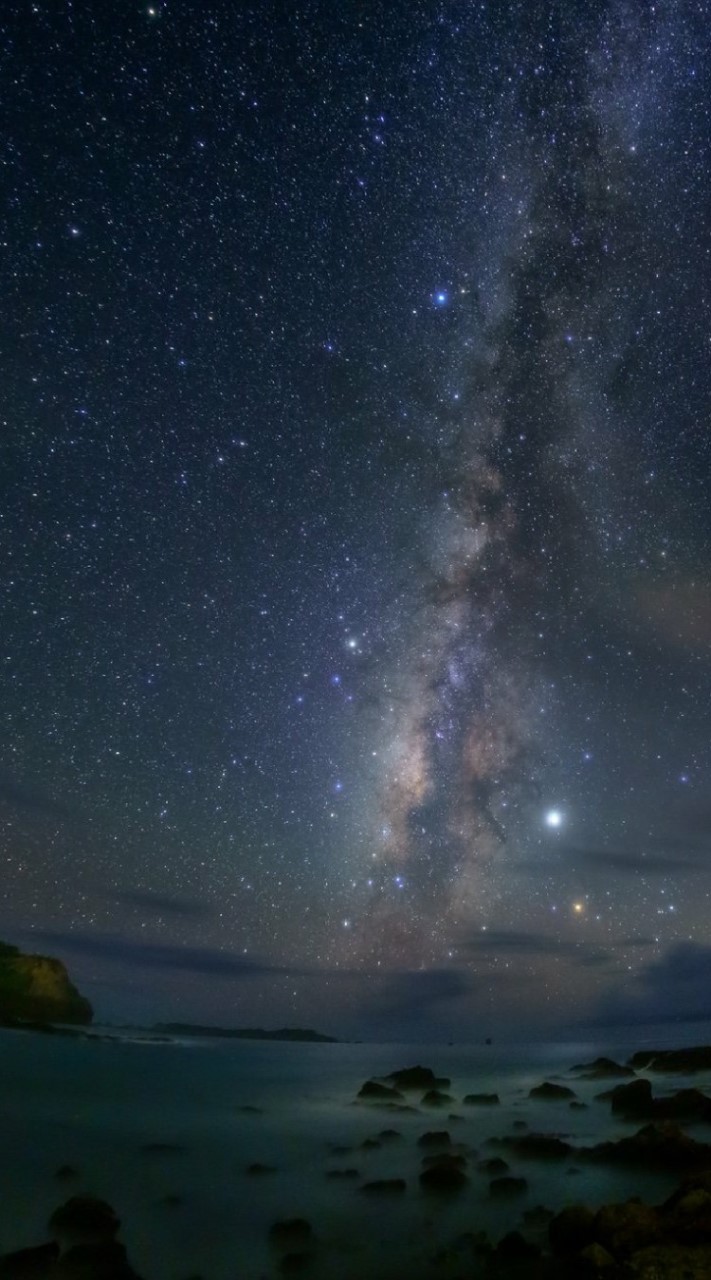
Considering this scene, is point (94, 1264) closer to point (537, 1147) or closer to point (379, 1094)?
point (537, 1147)

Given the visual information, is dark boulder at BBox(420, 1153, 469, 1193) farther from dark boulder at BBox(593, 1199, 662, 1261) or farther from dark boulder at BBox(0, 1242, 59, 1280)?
dark boulder at BBox(0, 1242, 59, 1280)

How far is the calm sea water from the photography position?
11242 millimetres

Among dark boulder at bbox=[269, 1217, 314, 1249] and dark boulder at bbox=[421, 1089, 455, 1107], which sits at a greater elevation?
dark boulder at bbox=[269, 1217, 314, 1249]

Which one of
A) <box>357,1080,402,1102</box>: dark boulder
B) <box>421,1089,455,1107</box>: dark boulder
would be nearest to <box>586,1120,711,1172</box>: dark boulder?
<box>421,1089,455,1107</box>: dark boulder

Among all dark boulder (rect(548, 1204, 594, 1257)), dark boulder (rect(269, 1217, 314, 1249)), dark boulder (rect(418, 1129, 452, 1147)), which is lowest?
dark boulder (rect(418, 1129, 452, 1147))

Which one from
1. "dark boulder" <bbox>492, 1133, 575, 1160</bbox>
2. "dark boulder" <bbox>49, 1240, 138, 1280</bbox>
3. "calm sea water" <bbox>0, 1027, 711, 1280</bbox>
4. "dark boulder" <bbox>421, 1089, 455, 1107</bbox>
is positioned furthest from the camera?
"dark boulder" <bbox>421, 1089, 455, 1107</bbox>

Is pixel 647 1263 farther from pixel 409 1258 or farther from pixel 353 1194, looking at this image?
pixel 353 1194

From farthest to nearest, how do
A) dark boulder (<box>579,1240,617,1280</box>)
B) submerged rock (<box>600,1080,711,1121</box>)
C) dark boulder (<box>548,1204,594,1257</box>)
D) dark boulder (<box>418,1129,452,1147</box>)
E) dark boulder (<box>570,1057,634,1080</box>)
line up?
dark boulder (<box>570,1057,634,1080</box>), submerged rock (<box>600,1080,711,1121</box>), dark boulder (<box>418,1129,452,1147</box>), dark boulder (<box>548,1204,594,1257</box>), dark boulder (<box>579,1240,617,1280</box>)

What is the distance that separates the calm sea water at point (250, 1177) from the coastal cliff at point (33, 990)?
3999 cm

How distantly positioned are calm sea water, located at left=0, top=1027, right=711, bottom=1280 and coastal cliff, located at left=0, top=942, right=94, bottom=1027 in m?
40.0

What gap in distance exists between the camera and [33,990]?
76062 millimetres

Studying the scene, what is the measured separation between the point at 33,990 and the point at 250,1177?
71948 mm

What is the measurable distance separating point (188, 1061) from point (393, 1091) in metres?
41.2

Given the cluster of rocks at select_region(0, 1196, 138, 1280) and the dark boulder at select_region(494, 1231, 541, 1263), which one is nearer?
the cluster of rocks at select_region(0, 1196, 138, 1280)
